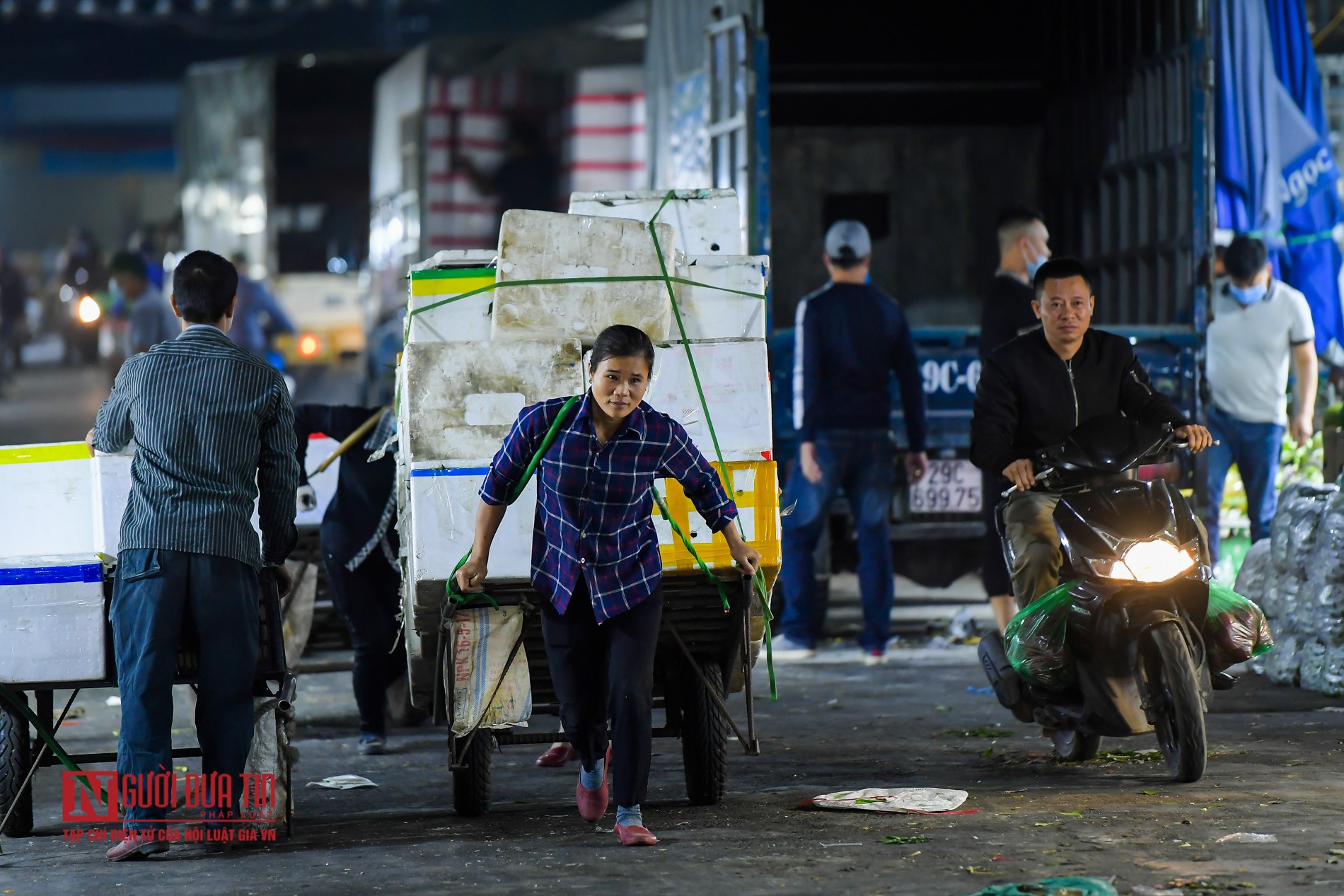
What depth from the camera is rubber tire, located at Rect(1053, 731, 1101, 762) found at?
256 inches

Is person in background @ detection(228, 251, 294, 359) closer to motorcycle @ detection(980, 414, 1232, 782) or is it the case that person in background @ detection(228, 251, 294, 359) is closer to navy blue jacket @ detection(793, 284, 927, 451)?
navy blue jacket @ detection(793, 284, 927, 451)

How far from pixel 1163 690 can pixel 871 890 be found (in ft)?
5.24

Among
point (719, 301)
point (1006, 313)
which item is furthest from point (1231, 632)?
point (1006, 313)

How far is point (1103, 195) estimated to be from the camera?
38.3 feet

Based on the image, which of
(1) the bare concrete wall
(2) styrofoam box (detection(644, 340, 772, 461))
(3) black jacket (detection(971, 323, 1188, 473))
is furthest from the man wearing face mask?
(2) styrofoam box (detection(644, 340, 772, 461))

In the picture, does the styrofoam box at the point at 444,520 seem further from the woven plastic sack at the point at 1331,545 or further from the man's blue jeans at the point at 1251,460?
the man's blue jeans at the point at 1251,460

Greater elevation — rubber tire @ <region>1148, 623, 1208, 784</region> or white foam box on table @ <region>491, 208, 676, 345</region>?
white foam box on table @ <region>491, 208, 676, 345</region>

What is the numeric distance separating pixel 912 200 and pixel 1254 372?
3998mm

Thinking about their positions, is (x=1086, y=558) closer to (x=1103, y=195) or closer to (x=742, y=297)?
(x=742, y=297)

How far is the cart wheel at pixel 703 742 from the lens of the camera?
235 inches

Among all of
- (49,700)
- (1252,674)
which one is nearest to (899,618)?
(1252,674)

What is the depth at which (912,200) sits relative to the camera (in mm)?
13609

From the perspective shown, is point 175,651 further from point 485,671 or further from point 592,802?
point 592,802

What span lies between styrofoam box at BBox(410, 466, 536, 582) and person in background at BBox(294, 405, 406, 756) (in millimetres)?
1654
